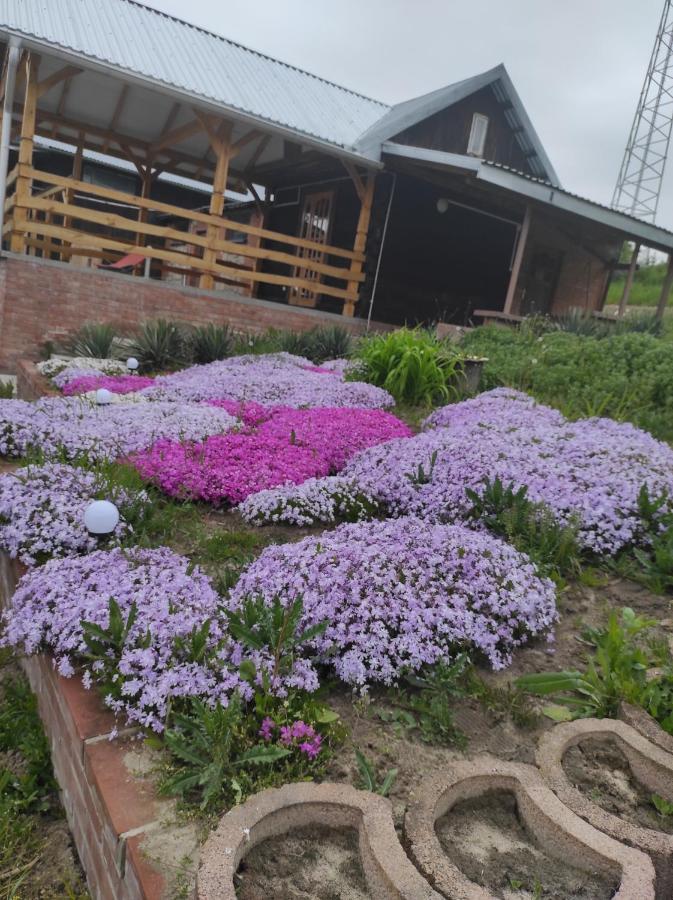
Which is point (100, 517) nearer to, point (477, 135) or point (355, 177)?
point (355, 177)

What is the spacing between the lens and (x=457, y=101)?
14.3 m

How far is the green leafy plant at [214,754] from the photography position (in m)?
1.84

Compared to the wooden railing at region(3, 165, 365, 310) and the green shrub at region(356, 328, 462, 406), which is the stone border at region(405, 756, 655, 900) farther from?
the wooden railing at region(3, 165, 365, 310)

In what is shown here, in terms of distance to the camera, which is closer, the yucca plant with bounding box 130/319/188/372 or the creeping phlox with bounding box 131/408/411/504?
the creeping phlox with bounding box 131/408/411/504

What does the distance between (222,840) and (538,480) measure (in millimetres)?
2801

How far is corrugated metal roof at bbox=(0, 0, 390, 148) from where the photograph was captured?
10.1 m

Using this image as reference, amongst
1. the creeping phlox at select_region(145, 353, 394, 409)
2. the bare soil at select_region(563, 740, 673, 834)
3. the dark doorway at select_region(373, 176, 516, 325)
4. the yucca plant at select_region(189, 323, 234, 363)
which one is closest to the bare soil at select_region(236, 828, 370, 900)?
the bare soil at select_region(563, 740, 673, 834)

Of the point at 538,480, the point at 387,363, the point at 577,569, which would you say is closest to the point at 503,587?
the point at 577,569

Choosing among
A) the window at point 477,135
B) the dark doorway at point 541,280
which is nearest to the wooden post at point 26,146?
the window at point 477,135

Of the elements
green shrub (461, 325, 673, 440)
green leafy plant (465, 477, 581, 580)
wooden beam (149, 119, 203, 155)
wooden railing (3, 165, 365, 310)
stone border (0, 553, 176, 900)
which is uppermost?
wooden beam (149, 119, 203, 155)

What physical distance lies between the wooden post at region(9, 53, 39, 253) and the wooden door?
620 cm

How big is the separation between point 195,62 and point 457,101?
5640 millimetres

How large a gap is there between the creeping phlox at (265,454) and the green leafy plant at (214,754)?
2192 millimetres

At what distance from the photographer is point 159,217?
24234 millimetres
